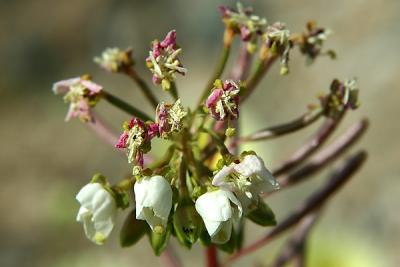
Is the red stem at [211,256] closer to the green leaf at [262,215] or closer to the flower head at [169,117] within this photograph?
the green leaf at [262,215]

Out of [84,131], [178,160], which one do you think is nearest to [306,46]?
[178,160]

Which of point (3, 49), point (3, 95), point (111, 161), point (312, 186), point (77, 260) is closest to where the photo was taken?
point (312, 186)

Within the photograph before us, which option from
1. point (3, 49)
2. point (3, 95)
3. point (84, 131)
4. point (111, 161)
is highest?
point (3, 49)

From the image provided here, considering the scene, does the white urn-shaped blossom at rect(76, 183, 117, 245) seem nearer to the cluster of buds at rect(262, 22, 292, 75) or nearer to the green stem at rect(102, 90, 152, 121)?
the green stem at rect(102, 90, 152, 121)

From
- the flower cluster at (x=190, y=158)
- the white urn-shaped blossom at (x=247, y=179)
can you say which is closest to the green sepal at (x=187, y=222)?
the flower cluster at (x=190, y=158)

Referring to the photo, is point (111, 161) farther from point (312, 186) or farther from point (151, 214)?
point (151, 214)

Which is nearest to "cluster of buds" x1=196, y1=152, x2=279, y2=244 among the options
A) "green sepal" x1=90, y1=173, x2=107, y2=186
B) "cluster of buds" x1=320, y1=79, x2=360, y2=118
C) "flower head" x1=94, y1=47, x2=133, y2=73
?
"green sepal" x1=90, y1=173, x2=107, y2=186

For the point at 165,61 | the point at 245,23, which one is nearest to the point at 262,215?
the point at 165,61
